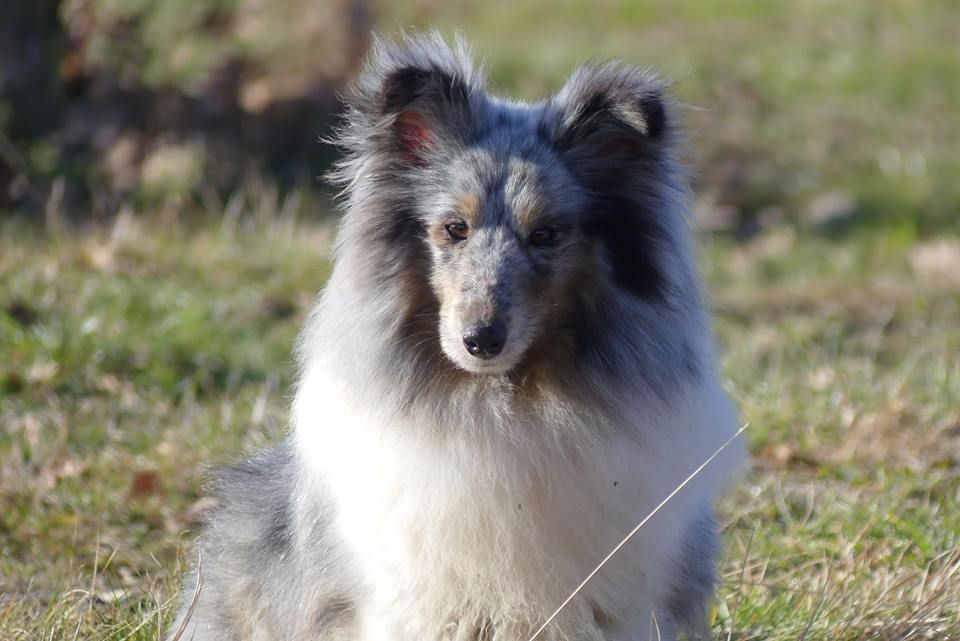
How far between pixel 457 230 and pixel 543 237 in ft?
0.69

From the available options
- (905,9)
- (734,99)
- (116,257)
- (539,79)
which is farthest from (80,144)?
(905,9)

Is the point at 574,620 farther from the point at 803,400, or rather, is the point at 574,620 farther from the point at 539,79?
the point at 539,79

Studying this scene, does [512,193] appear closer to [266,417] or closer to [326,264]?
[266,417]

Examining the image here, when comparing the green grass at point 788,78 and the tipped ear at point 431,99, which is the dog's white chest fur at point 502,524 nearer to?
the tipped ear at point 431,99

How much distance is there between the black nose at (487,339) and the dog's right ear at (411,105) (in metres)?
0.51

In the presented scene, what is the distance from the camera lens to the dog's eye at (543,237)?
129 inches

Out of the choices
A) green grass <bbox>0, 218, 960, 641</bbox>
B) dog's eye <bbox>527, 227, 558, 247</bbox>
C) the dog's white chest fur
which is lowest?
green grass <bbox>0, 218, 960, 641</bbox>

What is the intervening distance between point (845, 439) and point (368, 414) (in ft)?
9.61

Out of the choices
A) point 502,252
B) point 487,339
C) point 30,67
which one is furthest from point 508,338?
point 30,67

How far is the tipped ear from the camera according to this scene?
3.41 m

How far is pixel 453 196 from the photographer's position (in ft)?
10.9

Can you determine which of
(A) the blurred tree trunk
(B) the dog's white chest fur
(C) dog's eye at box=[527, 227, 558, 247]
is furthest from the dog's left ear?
(A) the blurred tree trunk

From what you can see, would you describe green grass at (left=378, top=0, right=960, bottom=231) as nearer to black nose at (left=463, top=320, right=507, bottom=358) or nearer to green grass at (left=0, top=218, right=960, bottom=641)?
green grass at (left=0, top=218, right=960, bottom=641)

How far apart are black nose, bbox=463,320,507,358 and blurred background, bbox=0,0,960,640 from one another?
34.9 inches
